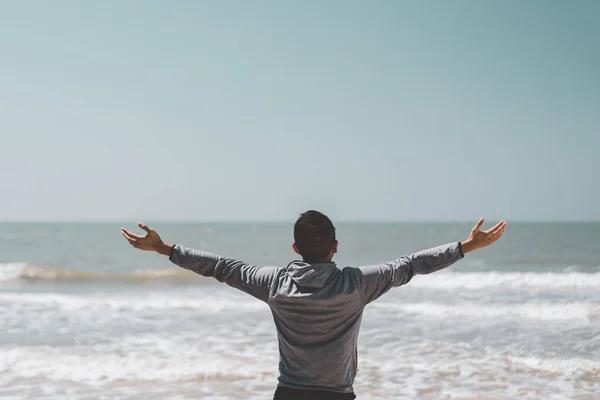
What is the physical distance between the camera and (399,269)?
224cm

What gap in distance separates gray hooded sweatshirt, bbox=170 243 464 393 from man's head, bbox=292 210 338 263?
5 cm

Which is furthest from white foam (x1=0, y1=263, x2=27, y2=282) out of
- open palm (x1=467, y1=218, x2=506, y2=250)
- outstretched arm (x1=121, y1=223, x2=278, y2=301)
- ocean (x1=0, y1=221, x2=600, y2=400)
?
open palm (x1=467, y1=218, x2=506, y2=250)

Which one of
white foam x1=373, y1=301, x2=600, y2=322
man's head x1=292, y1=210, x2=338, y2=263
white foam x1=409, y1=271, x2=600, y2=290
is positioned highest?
man's head x1=292, y1=210, x2=338, y2=263

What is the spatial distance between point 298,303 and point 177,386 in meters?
5.02

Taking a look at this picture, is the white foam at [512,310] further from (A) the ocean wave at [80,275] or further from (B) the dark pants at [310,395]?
(A) the ocean wave at [80,275]

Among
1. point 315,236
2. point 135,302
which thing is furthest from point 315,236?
point 135,302

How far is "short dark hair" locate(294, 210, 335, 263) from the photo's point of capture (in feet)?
7.38

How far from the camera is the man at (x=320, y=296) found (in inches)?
86.6

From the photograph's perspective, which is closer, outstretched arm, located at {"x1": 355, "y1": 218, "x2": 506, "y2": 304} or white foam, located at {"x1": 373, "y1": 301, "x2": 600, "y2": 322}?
outstretched arm, located at {"x1": 355, "y1": 218, "x2": 506, "y2": 304}

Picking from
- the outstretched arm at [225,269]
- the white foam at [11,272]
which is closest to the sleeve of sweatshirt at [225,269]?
the outstretched arm at [225,269]

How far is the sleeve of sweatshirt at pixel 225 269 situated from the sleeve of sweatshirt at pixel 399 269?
1.23 ft

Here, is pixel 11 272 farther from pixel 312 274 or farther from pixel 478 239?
pixel 478 239

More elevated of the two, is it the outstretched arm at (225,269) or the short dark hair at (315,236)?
the short dark hair at (315,236)

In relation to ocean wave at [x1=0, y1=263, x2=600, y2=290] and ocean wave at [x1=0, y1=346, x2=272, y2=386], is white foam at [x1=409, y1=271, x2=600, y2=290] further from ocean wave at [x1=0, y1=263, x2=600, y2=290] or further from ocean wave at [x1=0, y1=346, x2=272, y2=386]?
ocean wave at [x1=0, y1=346, x2=272, y2=386]
